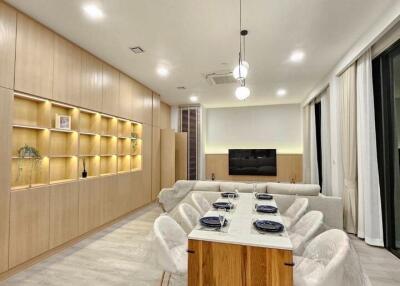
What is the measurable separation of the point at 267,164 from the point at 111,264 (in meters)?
5.83

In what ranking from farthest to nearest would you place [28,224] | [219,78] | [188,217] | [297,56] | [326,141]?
[326,141], [219,78], [297,56], [28,224], [188,217]

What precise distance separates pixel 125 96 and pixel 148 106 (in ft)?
3.42

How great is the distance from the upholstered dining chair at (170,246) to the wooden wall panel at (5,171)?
1.81 meters

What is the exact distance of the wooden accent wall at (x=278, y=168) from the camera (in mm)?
6977

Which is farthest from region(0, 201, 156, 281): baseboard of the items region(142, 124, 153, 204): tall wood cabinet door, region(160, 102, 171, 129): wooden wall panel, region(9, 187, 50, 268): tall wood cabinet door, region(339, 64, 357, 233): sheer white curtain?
region(339, 64, 357, 233): sheer white curtain

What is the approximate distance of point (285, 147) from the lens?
753cm

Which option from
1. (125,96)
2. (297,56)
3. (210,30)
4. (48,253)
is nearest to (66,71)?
(125,96)

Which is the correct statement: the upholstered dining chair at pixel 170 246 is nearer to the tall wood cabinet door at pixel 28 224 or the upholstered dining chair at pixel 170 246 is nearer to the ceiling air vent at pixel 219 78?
the tall wood cabinet door at pixel 28 224

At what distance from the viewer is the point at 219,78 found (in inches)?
185

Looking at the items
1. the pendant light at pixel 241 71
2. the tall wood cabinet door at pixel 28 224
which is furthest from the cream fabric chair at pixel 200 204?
the tall wood cabinet door at pixel 28 224

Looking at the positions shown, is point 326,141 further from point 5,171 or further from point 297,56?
point 5,171

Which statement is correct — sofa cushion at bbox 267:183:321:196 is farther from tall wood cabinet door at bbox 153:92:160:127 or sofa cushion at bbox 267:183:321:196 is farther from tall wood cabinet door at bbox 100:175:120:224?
tall wood cabinet door at bbox 153:92:160:127

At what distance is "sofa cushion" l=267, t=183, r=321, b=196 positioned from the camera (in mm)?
3482

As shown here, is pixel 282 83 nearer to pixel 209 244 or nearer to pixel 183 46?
pixel 183 46
